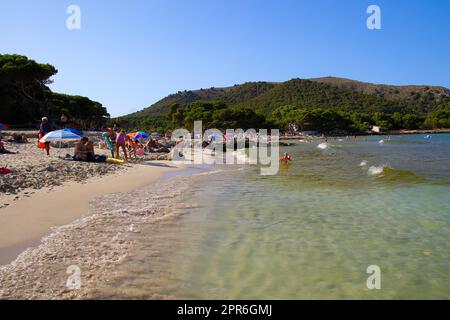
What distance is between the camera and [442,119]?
128 meters

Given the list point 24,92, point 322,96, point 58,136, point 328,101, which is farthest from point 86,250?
point 322,96

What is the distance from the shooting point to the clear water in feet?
15.1

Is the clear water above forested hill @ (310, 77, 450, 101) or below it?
below

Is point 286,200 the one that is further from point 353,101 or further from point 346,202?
point 353,101

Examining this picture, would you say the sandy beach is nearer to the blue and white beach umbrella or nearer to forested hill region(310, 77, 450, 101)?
the blue and white beach umbrella

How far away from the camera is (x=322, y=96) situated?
160 meters

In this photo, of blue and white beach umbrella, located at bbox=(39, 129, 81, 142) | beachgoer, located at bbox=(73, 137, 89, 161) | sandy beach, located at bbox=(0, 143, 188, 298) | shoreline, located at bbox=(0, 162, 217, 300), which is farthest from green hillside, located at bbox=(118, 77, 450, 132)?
→ shoreline, located at bbox=(0, 162, 217, 300)

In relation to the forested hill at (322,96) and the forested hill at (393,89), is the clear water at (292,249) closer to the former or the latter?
the forested hill at (322,96)

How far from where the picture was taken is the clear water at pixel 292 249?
15.1 ft

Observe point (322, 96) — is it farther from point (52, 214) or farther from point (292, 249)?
point (292, 249)

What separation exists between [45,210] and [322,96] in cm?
16057

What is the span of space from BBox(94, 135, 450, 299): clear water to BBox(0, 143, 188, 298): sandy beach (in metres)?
0.79
